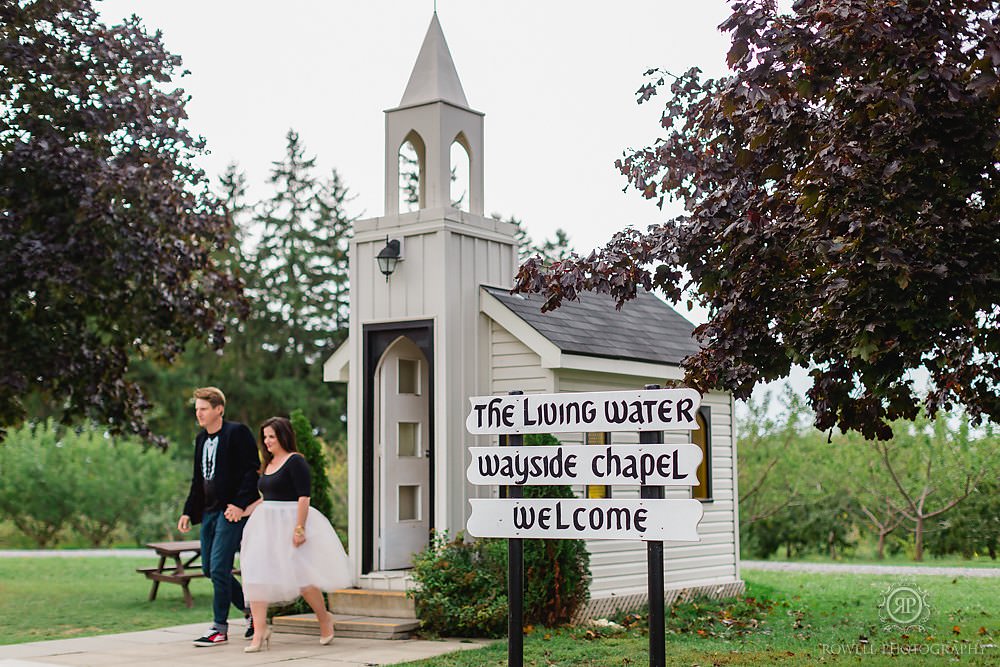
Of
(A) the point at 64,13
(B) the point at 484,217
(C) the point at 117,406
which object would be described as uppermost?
(A) the point at 64,13

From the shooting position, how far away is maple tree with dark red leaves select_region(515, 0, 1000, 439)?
22.2ft

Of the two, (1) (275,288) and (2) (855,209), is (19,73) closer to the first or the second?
(2) (855,209)

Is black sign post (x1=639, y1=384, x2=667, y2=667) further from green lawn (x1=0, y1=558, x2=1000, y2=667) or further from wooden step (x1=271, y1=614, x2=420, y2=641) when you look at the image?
wooden step (x1=271, y1=614, x2=420, y2=641)

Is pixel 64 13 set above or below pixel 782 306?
above

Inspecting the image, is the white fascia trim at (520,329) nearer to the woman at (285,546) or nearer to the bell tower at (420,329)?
the bell tower at (420,329)

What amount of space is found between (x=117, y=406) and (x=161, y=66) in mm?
4316

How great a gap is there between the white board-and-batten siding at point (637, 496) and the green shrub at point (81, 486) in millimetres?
16172

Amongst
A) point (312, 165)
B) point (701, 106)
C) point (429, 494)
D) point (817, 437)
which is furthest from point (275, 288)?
point (701, 106)

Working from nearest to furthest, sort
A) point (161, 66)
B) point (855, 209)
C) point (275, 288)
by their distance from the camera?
point (855, 209) → point (161, 66) → point (275, 288)

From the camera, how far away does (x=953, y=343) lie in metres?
7.96

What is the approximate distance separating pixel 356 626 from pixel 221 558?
149cm

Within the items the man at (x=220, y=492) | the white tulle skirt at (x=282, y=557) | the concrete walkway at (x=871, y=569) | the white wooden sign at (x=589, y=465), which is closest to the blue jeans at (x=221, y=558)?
the man at (x=220, y=492)

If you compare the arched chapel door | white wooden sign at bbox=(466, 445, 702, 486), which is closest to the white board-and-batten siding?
the arched chapel door

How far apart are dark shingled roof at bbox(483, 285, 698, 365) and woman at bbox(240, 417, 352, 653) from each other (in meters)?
2.62
